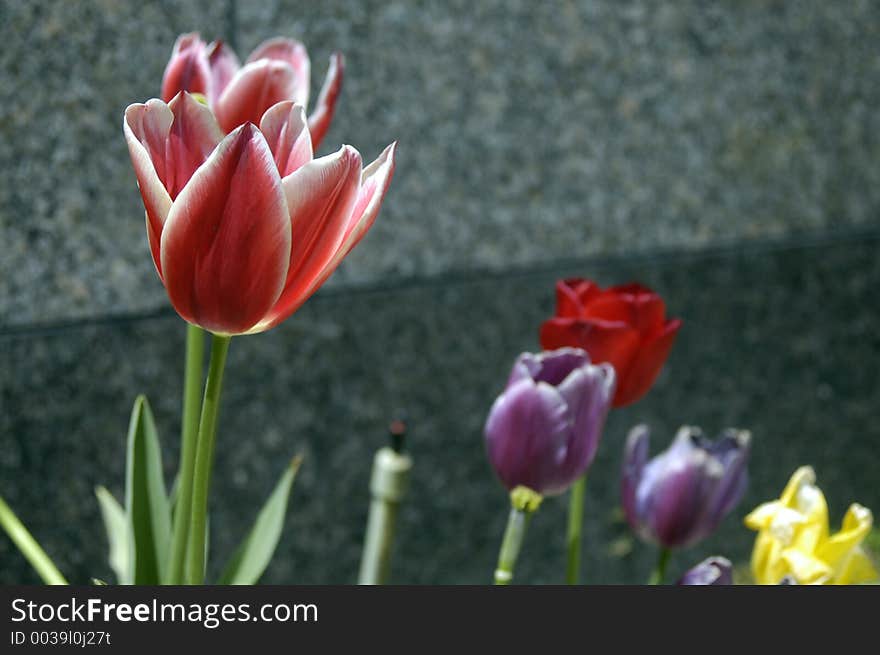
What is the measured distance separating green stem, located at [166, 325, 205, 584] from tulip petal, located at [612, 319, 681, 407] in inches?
12.7

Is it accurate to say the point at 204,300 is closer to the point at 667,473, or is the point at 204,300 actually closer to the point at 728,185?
the point at 667,473

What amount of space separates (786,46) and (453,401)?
89 centimetres

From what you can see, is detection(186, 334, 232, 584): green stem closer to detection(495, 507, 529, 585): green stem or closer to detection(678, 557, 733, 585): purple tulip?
detection(495, 507, 529, 585): green stem

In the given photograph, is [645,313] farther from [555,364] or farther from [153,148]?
[153,148]

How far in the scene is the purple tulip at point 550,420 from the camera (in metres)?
0.78

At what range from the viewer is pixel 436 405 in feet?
6.04

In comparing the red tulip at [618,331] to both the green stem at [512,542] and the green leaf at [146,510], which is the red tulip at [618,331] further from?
the green leaf at [146,510]

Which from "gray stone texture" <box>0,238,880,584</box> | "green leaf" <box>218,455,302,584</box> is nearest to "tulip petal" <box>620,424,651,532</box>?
"green leaf" <box>218,455,302,584</box>

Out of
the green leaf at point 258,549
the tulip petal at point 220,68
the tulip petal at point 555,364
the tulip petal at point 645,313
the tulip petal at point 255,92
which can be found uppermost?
the tulip petal at point 220,68

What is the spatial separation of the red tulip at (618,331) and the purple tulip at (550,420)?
4cm

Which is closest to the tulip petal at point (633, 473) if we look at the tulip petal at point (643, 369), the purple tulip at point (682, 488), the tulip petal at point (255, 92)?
the purple tulip at point (682, 488)

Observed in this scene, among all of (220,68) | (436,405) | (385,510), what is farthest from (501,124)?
(220,68)

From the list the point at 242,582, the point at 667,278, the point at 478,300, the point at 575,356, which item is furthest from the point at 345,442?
the point at 575,356

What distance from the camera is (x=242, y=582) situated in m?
0.95
